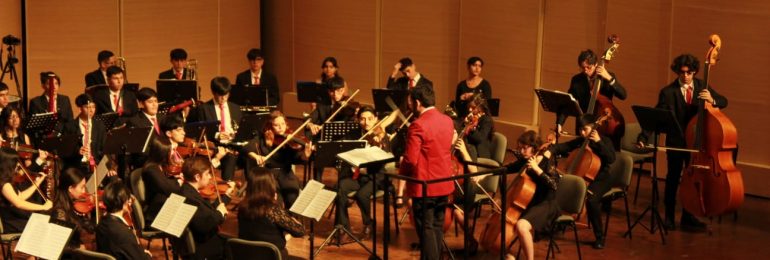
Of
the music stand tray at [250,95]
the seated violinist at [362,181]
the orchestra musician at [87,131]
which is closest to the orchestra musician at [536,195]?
the seated violinist at [362,181]

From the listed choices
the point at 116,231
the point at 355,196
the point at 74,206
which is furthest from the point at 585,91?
the point at 116,231

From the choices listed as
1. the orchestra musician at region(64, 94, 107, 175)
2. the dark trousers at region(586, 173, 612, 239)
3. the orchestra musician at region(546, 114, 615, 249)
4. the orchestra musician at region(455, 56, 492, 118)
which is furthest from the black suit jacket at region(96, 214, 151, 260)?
the orchestra musician at region(455, 56, 492, 118)

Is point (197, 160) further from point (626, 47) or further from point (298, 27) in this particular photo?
point (298, 27)

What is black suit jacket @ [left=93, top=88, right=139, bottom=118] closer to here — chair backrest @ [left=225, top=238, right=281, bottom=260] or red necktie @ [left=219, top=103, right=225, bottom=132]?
red necktie @ [left=219, top=103, right=225, bottom=132]

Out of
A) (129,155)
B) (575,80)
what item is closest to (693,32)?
(575,80)

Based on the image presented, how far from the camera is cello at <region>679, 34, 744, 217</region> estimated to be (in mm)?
8922

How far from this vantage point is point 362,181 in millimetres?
9250

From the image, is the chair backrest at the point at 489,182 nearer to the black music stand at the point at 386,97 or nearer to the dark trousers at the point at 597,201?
the dark trousers at the point at 597,201

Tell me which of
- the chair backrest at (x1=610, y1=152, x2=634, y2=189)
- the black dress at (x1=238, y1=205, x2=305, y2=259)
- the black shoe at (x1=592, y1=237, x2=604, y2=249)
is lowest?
the black shoe at (x1=592, y1=237, x2=604, y2=249)

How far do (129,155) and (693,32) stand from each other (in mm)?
5500

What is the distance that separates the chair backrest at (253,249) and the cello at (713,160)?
3969 millimetres

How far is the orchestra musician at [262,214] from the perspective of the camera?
6949 millimetres

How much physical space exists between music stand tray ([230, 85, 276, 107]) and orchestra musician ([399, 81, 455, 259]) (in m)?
3.73

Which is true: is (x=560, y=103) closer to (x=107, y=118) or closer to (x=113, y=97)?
(x=107, y=118)
